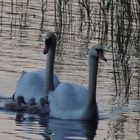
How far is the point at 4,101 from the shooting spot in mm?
13578

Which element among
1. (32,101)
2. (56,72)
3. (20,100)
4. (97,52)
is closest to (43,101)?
(32,101)

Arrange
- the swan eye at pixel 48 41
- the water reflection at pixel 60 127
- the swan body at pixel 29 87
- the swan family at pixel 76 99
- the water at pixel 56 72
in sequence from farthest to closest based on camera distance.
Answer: the swan eye at pixel 48 41, the swan body at pixel 29 87, the swan family at pixel 76 99, the water at pixel 56 72, the water reflection at pixel 60 127

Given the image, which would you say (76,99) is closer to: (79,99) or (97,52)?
(79,99)

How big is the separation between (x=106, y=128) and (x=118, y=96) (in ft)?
6.75

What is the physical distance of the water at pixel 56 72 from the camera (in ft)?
36.4

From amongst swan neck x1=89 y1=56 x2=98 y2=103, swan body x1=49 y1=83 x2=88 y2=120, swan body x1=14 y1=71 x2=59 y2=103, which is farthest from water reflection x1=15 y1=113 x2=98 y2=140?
swan body x1=14 y1=71 x2=59 y2=103

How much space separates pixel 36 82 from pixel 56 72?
137 cm

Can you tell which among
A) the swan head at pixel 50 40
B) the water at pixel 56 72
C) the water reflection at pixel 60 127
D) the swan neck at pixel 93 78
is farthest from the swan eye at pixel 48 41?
the water reflection at pixel 60 127

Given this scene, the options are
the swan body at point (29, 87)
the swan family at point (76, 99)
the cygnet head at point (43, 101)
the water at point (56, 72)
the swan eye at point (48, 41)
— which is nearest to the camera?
the water at point (56, 72)

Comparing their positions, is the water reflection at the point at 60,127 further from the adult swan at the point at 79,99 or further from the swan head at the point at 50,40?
the swan head at the point at 50,40

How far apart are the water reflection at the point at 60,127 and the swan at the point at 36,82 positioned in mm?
1241

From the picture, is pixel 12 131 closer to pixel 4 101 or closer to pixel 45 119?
pixel 45 119

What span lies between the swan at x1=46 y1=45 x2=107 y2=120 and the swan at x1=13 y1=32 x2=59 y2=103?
1.12 m

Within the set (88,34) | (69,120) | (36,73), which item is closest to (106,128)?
(69,120)
